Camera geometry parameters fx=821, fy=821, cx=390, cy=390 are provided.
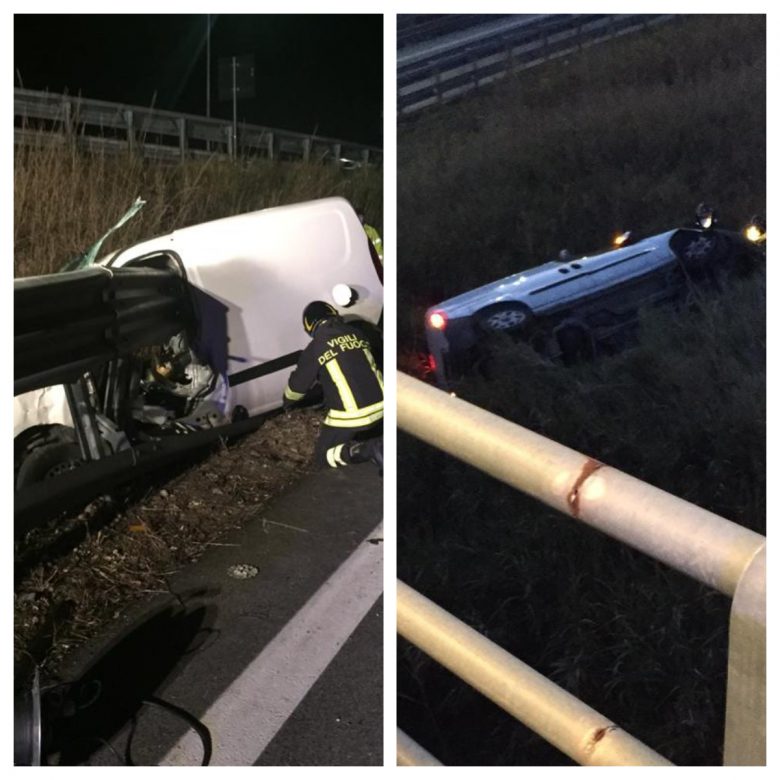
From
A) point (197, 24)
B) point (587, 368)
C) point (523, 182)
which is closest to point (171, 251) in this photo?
point (197, 24)

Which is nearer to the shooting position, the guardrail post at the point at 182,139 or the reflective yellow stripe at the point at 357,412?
the reflective yellow stripe at the point at 357,412

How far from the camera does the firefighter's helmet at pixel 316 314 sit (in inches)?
114

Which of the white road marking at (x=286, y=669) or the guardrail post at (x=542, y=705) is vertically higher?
the guardrail post at (x=542, y=705)

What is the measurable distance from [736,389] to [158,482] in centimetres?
208

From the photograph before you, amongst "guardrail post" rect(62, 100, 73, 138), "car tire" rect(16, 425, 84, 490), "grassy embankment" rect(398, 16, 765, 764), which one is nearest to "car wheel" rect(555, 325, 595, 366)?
"grassy embankment" rect(398, 16, 765, 764)

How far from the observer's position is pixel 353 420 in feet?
8.72

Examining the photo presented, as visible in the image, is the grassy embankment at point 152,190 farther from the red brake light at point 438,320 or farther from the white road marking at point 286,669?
the white road marking at point 286,669

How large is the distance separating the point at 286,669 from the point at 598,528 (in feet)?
4.14

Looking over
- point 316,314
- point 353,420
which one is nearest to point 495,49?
point 316,314

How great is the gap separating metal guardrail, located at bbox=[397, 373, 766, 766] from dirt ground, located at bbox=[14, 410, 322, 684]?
125cm

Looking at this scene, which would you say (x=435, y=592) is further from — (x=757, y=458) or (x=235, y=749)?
(x=757, y=458)

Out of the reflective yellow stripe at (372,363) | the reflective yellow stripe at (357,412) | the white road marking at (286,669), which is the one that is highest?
the reflective yellow stripe at (372,363)

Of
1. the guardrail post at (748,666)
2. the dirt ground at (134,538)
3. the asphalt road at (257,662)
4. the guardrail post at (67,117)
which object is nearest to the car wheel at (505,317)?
the asphalt road at (257,662)

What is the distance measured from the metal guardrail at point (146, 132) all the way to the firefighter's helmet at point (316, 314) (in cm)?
52
